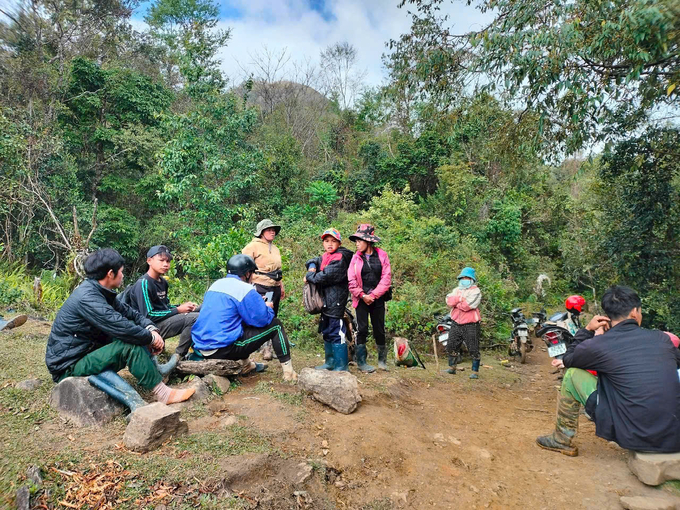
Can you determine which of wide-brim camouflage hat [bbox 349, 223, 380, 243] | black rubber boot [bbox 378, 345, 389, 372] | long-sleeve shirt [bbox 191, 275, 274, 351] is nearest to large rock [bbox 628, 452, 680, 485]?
black rubber boot [bbox 378, 345, 389, 372]

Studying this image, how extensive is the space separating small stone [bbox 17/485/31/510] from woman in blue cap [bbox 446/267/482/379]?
5102mm

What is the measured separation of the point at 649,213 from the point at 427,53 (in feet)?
17.2

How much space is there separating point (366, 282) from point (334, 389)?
1.57 m

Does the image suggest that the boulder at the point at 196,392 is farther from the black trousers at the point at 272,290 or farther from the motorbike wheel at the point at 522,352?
the motorbike wheel at the point at 522,352

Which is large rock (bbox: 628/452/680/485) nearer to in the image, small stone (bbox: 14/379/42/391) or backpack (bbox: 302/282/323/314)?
backpack (bbox: 302/282/323/314)

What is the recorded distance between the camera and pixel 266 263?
208 inches

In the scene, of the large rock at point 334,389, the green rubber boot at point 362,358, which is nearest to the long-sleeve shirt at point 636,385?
the large rock at point 334,389

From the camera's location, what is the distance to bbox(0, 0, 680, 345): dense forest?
16.1 feet

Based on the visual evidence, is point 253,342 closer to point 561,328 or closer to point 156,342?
point 156,342

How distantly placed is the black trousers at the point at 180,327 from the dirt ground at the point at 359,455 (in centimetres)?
79

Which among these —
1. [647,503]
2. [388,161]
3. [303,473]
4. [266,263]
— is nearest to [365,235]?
[266,263]

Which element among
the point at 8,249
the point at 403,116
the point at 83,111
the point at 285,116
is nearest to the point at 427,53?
the point at 8,249

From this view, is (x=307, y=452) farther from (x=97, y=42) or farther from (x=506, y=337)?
(x=97, y=42)

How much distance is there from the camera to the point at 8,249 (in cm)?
1098
